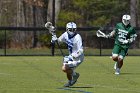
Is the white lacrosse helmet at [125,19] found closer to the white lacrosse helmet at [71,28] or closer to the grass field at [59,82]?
the grass field at [59,82]

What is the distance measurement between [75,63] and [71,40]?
0.66m

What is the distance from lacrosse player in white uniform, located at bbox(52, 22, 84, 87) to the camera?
53.6 ft

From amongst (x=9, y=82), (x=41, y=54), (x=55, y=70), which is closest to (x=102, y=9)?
(x=41, y=54)

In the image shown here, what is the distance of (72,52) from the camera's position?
16.7m

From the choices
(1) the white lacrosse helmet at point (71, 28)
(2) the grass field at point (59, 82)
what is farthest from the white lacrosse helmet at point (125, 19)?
(1) the white lacrosse helmet at point (71, 28)

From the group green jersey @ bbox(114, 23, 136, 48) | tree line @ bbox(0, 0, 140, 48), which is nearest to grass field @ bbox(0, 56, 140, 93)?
green jersey @ bbox(114, 23, 136, 48)

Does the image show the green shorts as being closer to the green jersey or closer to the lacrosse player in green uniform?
the lacrosse player in green uniform

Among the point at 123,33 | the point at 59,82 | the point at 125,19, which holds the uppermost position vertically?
the point at 125,19

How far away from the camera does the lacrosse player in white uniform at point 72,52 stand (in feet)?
53.6

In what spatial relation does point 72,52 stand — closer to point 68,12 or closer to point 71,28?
point 71,28

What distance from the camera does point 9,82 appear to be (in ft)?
59.5

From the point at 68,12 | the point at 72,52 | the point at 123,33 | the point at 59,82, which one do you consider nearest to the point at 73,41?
the point at 72,52

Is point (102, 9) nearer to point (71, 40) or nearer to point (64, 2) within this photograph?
point (64, 2)

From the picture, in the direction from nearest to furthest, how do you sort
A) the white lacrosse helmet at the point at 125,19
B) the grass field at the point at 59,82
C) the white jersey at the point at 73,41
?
1. the grass field at the point at 59,82
2. the white jersey at the point at 73,41
3. the white lacrosse helmet at the point at 125,19
